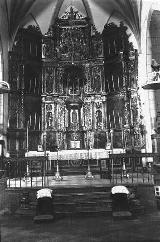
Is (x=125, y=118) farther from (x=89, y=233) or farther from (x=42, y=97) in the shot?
(x=89, y=233)

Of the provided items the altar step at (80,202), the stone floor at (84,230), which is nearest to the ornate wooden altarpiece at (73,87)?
the altar step at (80,202)

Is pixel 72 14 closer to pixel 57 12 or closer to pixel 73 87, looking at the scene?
pixel 57 12

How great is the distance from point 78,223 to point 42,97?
1018cm

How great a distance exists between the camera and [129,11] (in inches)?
606

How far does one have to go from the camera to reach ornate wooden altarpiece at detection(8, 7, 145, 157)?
48.9ft

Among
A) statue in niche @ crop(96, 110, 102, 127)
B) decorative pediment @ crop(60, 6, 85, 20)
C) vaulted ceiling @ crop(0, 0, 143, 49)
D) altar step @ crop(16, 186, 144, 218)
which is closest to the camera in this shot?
altar step @ crop(16, 186, 144, 218)

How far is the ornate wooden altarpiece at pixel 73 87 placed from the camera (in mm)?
14914

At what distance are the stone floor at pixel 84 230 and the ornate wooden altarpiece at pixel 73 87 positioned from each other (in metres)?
8.00

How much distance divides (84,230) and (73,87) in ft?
36.4

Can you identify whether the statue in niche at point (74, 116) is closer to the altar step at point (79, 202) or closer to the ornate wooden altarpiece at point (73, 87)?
the ornate wooden altarpiece at point (73, 87)

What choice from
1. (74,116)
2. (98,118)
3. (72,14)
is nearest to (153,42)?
(72,14)

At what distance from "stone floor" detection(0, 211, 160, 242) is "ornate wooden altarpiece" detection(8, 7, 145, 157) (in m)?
8.00

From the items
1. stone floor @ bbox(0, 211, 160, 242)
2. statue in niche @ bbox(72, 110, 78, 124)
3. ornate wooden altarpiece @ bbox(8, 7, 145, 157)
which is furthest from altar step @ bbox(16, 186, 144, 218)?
statue in niche @ bbox(72, 110, 78, 124)

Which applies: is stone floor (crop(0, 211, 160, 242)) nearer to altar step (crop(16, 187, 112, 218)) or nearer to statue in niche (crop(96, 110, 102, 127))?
altar step (crop(16, 187, 112, 218))
